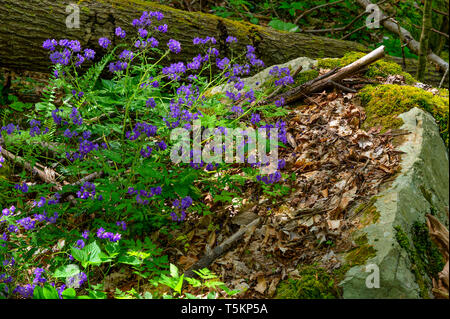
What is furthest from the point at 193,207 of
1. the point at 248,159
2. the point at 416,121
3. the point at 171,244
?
the point at 416,121

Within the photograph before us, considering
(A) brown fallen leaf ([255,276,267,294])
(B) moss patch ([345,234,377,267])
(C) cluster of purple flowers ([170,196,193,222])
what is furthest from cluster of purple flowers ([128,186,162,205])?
(B) moss patch ([345,234,377,267])

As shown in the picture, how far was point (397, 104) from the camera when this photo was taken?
3369 mm

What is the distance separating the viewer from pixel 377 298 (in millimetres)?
2193

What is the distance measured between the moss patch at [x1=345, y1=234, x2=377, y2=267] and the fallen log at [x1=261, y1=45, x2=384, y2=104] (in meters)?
1.81

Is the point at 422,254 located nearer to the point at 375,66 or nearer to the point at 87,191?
the point at 87,191

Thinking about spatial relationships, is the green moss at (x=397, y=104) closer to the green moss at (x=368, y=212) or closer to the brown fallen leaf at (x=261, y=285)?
the green moss at (x=368, y=212)

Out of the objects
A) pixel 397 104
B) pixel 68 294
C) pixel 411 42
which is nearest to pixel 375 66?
pixel 397 104

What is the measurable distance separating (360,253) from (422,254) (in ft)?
1.16

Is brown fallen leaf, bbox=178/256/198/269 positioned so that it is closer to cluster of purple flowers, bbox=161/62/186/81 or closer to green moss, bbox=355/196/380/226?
green moss, bbox=355/196/380/226

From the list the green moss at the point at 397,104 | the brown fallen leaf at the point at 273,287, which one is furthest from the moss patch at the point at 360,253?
the green moss at the point at 397,104

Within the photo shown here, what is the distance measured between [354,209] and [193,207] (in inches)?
42.3

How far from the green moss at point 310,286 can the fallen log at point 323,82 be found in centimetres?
190

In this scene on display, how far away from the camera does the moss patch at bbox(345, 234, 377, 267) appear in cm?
234
